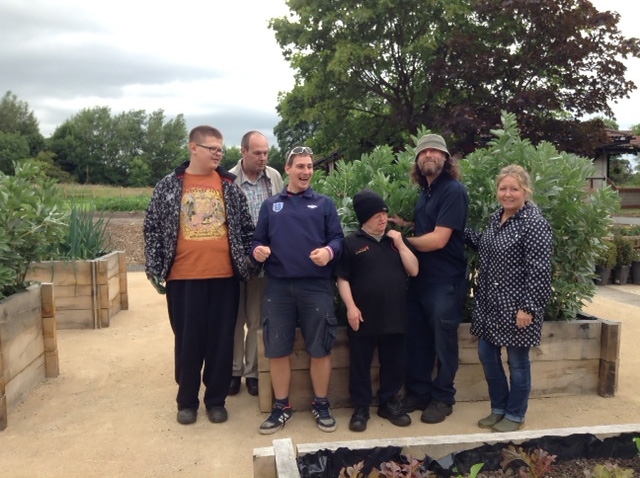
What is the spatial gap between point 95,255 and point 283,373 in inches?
146

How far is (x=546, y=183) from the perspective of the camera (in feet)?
12.7

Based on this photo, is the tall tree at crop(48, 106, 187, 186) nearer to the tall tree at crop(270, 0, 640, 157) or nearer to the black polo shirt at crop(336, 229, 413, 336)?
the tall tree at crop(270, 0, 640, 157)

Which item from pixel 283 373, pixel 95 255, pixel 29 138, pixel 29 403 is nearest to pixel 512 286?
pixel 283 373

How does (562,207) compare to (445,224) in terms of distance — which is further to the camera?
(562,207)

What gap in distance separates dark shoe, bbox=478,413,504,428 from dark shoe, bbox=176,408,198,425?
1820mm

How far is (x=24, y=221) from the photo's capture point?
13.3 feet

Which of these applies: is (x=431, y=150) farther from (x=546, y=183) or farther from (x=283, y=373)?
(x=283, y=373)

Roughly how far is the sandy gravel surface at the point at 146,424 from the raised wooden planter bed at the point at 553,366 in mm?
92

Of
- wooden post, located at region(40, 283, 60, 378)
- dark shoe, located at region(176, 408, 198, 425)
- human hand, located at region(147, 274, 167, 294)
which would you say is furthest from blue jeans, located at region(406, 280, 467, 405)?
wooden post, located at region(40, 283, 60, 378)

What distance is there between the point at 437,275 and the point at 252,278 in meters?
1.27

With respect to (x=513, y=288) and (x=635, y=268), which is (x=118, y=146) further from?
(x=513, y=288)

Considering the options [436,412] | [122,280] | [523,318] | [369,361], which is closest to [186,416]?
[369,361]

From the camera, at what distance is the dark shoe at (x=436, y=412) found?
12.1ft

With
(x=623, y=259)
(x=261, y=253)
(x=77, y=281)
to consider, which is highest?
(x=261, y=253)
